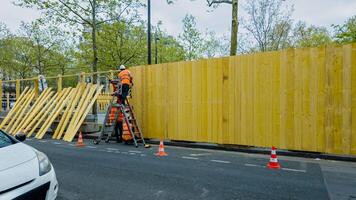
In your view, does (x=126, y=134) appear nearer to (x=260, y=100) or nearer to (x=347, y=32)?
(x=260, y=100)

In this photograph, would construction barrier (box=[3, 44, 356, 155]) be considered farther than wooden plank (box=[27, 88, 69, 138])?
No

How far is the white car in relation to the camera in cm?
374

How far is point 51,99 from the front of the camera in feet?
50.4

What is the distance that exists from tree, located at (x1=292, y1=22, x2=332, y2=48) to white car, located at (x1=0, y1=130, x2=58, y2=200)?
30.1 m

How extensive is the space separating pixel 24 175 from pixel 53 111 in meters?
11.4

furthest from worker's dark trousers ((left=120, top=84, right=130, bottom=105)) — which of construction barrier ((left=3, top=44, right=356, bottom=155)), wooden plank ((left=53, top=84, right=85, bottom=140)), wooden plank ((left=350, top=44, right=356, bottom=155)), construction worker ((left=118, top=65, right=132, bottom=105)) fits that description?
wooden plank ((left=350, top=44, right=356, bottom=155))

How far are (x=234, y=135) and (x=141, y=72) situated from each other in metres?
4.41

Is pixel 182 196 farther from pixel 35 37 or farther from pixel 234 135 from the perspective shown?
pixel 35 37

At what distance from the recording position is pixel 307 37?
32812 millimetres

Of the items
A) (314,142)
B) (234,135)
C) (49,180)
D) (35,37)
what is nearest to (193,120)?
(234,135)

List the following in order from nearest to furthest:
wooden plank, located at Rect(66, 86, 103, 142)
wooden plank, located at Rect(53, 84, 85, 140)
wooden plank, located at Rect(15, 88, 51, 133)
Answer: wooden plank, located at Rect(66, 86, 103, 142)
wooden plank, located at Rect(53, 84, 85, 140)
wooden plank, located at Rect(15, 88, 51, 133)

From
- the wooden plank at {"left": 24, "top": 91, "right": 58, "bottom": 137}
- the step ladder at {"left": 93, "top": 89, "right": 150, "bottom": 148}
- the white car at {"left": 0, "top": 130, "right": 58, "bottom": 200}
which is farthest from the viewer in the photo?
the wooden plank at {"left": 24, "top": 91, "right": 58, "bottom": 137}

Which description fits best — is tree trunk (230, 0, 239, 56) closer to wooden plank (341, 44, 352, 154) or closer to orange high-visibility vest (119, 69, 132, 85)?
orange high-visibility vest (119, 69, 132, 85)

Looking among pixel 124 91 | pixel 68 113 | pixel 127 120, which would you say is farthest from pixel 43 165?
pixel 68 113
